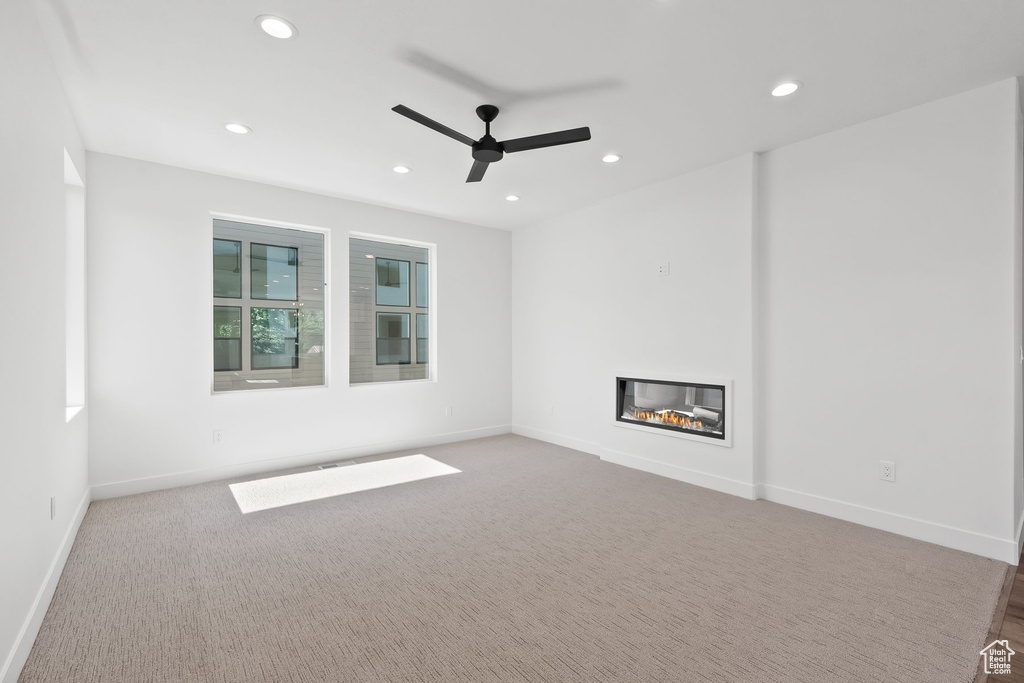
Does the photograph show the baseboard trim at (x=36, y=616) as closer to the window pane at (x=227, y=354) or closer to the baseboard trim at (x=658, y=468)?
the window pane at (x=227, y=354)

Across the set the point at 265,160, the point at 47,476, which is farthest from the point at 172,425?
the point at 265,160

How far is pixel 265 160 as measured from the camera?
385cm

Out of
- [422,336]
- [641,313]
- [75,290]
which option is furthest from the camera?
[422,336]

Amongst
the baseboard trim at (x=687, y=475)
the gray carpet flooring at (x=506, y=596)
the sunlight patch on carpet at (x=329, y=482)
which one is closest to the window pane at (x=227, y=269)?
the sunlight patch on carpet at (x=329, y=482)

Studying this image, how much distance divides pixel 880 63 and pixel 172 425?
5.43 meters

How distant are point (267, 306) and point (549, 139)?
10.6 ft

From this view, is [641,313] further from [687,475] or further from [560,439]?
[560,439]

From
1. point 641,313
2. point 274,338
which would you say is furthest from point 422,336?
point 641,313

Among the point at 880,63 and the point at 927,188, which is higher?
the point at 880,63

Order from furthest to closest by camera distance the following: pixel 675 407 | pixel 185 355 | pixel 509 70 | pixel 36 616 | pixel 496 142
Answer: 1. pixel 675 407
2. pixel 185 355
3. pixel 496 142
4. pixel 509 70
5. pixel 36 616

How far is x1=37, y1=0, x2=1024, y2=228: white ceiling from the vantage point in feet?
6.98

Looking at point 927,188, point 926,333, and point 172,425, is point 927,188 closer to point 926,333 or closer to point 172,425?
point 926,333

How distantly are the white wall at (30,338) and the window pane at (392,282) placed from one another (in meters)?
2.82

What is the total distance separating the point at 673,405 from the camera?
432 cm
